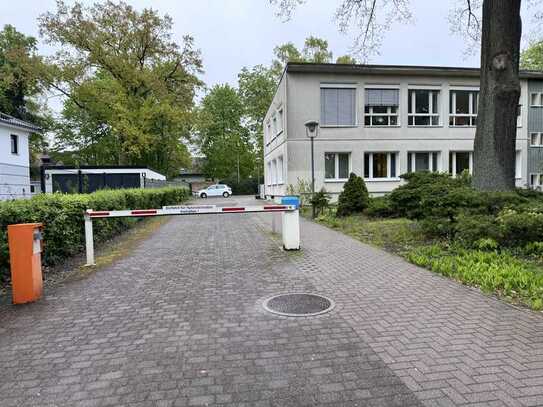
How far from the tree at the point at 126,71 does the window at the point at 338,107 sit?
50.8 ft

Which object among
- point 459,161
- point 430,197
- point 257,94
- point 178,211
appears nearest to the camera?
point 178,211

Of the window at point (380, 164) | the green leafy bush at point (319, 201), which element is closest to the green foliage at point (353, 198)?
the green leafy bush at point (319, 201)

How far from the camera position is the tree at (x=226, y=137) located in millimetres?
59219

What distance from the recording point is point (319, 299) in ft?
16.9

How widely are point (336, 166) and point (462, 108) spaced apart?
8903 mm

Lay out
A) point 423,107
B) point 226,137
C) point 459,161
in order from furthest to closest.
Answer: point 226,137
point 459,161
point 423,107

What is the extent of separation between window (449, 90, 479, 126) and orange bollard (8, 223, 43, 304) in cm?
2328

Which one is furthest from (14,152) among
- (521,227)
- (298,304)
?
(521,227)

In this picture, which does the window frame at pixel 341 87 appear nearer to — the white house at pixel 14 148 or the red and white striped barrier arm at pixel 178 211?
the red and white striped barrier arm at pixel 178 211

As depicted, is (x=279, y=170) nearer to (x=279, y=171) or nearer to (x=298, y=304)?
(x=279, y=171)

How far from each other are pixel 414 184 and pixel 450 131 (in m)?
12.4

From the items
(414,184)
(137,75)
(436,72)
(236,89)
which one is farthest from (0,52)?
(414,184)

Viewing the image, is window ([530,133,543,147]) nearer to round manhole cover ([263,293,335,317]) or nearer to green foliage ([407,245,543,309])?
green foliage ([407,245,543,309])

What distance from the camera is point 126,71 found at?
31531mm
